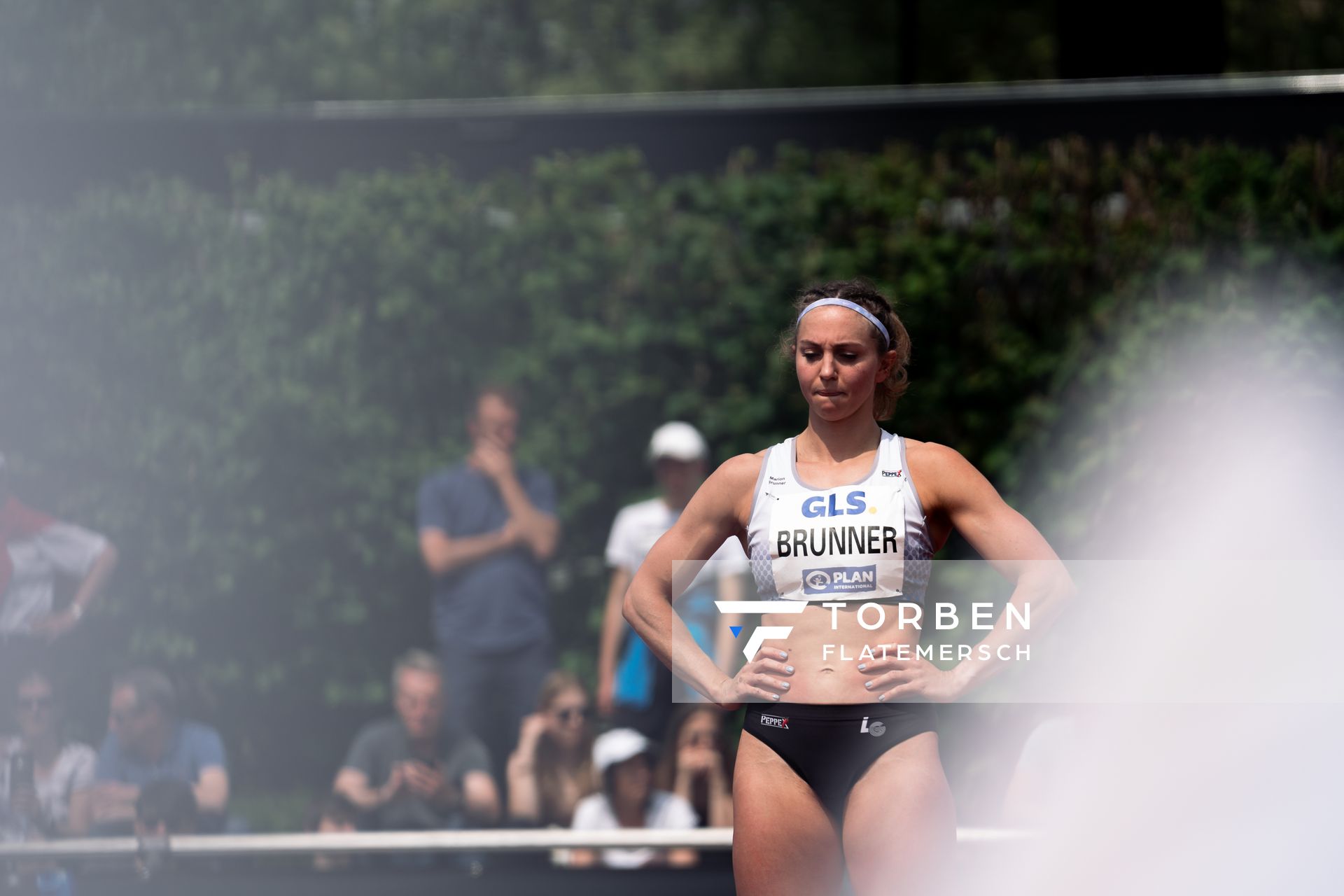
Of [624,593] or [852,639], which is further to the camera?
[624,593]

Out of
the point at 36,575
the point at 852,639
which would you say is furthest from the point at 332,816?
the point at 852,639

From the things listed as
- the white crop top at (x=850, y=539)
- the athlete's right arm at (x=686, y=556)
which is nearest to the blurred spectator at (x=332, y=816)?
the athlete's right arm at (x=686, y=556)

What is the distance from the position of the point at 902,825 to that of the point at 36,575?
5.41 m

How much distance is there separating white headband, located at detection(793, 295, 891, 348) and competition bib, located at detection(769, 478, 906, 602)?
0.34 meters

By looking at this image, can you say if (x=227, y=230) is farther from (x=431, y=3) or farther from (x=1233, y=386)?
(x=431, y=3)

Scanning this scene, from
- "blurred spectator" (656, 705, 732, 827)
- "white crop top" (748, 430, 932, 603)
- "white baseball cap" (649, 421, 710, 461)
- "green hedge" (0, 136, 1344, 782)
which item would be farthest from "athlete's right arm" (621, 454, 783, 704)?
"green hedge" (0, 136, 1344, 782)

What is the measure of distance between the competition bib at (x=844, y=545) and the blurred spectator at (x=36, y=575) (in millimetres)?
4812

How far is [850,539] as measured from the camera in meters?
3.54

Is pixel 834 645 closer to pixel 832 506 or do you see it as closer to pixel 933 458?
pixel 832 506

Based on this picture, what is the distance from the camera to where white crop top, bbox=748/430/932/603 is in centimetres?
353

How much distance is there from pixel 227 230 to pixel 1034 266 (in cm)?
467

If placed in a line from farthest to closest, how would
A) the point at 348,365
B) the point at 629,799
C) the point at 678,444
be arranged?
the point at 348,365
the point at 678,444
the point at 629,799

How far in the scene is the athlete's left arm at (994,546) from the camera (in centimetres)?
342

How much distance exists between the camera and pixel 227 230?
9016mm
